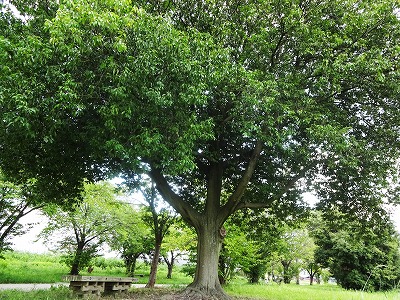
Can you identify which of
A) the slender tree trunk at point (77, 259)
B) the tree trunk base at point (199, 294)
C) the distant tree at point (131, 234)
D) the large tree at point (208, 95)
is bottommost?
the tree trunk base at point (199, 294)

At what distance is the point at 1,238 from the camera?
15.2 metres

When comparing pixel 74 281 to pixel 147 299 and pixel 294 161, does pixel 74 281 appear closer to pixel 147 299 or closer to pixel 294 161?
pixel 147 299

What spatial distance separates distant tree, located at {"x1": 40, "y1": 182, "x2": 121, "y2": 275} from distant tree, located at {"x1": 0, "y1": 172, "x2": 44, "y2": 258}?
215 centimetres

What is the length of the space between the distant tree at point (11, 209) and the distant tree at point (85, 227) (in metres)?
2.15

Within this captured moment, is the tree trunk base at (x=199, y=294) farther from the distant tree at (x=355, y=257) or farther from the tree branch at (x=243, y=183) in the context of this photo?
the distant tree at (x=355, y=257)

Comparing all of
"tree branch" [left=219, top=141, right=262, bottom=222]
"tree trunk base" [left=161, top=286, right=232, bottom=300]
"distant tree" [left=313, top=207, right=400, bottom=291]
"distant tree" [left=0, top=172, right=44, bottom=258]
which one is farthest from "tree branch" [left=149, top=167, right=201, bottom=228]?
"distant tree" [left=313, top=207, right=400, bottom=291]

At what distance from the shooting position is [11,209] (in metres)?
15.3

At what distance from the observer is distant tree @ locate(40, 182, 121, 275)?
59.7 ft

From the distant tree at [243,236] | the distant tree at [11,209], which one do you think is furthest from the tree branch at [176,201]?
the distant tree at [11,209]

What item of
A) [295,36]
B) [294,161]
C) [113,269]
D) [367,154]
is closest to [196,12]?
[295,36]

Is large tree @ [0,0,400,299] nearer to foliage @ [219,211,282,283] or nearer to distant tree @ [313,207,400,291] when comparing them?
foliage @ [219,211,282,283]

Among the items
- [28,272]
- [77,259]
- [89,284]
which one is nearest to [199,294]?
[89,284]

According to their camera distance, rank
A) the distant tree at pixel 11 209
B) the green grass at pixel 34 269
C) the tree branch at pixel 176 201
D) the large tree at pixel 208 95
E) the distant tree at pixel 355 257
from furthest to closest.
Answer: the distant tree at pixel 355 257 < the green grass at pixel 34 269 < the distant tree at pixel 11 209 < the tree branch at pixel 176 201 < the large tree at pixel 208 95

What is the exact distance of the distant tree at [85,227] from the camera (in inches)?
716
